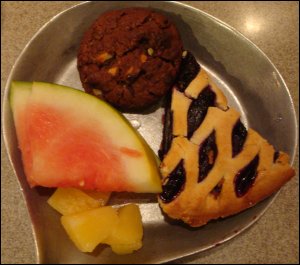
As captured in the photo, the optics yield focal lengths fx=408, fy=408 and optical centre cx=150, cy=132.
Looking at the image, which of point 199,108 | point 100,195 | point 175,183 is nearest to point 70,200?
point 100,195

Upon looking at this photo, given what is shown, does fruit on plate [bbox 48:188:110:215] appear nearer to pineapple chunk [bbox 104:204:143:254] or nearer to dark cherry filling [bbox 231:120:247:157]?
pineapple chunk [bbox 104:204:143:254]

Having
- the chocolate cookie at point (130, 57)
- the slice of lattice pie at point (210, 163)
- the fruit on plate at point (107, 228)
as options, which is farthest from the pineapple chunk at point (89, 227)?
the chocolate cookie at point (130, 57)

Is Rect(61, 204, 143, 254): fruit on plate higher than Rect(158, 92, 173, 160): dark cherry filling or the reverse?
the reverse

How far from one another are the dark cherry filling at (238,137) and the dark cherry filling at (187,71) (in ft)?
0.43

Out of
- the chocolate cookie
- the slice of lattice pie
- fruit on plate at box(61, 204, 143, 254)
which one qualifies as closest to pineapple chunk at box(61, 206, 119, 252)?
fruit on plate at box(61, 204, 143, 254)

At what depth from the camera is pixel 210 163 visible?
31.1 inches

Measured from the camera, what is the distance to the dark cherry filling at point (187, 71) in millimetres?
828

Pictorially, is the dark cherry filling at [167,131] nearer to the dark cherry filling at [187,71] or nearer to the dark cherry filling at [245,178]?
the dark cherry filling at [187,71]

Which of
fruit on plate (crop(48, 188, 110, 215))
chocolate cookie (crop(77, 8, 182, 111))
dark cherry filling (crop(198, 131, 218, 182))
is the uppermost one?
chocolate cookie (crop(77, 8, 182, 111))

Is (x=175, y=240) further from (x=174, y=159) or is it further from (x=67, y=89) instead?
(x=67, y=89)

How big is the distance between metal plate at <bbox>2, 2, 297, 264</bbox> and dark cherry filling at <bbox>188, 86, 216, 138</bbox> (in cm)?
10

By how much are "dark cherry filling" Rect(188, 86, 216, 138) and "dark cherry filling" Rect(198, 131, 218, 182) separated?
0.11 ft

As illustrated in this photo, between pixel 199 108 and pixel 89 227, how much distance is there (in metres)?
0.31

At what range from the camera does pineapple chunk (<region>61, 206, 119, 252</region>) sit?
0.76 metres
